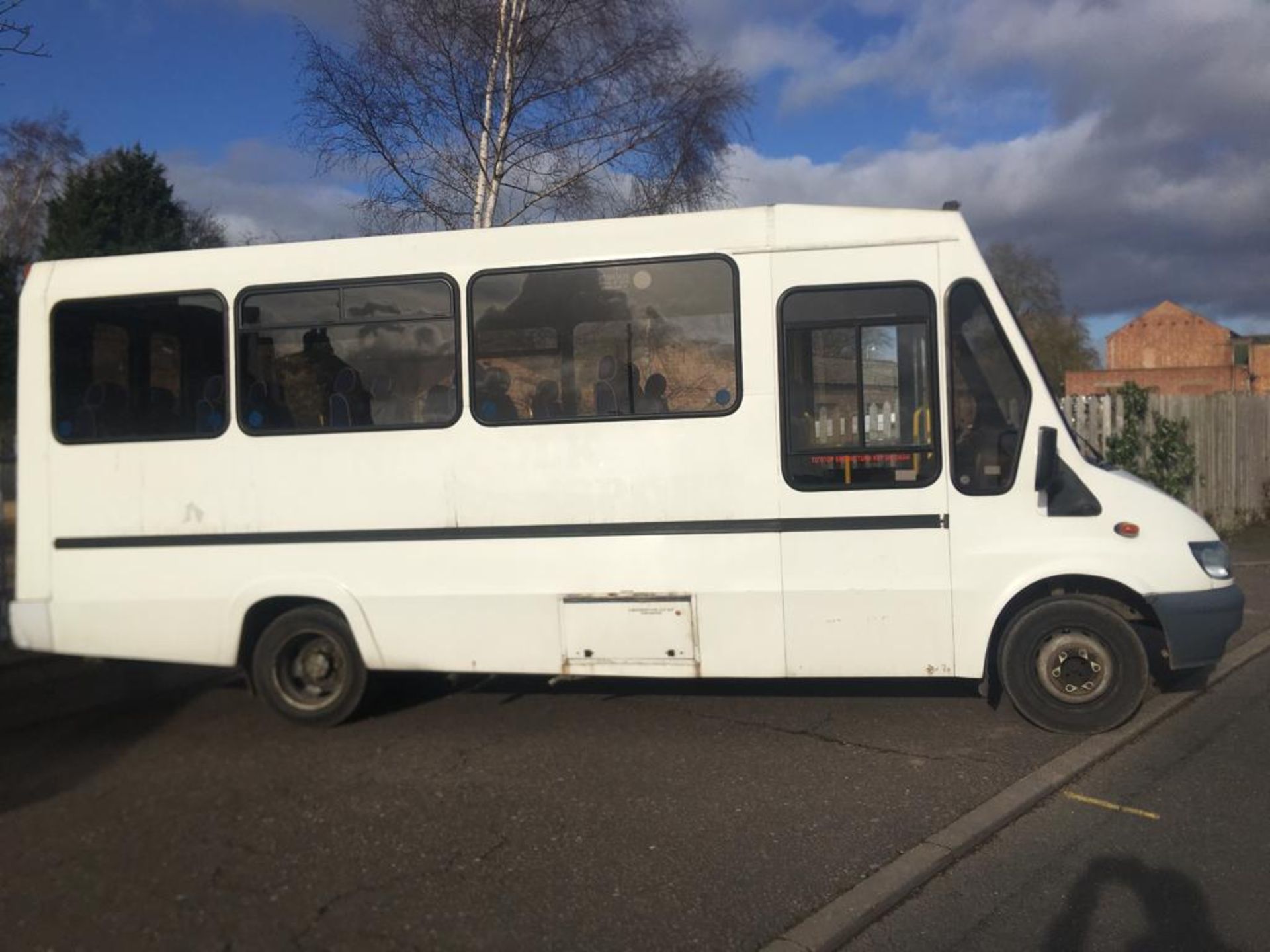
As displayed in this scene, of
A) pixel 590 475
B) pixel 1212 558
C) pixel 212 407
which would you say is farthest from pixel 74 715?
pixel 1212 558

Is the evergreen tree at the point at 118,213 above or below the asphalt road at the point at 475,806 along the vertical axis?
above

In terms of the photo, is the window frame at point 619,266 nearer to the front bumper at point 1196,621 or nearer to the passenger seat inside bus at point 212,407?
the passenger seat inside bus at point 212,407

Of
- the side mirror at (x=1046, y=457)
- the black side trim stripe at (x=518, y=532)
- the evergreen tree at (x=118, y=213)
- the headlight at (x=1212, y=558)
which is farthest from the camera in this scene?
the evergreen tree at (x=118, y=213)

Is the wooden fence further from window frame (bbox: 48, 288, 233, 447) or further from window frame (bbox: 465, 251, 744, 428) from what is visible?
window frame (bbox: 48, 288, 233, 447)

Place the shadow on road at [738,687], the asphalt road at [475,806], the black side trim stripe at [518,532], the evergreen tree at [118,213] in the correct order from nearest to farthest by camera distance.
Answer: the asphalt road at [475,806] < the black side trim stripe at [518,532] < the shadow on road at [738,687] < the evergreen tree at [118,213]

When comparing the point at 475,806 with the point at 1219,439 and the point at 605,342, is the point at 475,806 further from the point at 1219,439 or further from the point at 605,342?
the point at 1219,439

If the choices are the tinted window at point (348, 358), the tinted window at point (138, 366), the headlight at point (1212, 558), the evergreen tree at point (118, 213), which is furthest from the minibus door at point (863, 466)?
the evergreen tree at point (118, 213)

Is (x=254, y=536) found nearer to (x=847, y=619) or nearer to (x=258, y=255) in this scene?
(x=258, y=255)

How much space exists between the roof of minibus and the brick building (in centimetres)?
5462

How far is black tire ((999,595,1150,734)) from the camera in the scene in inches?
230

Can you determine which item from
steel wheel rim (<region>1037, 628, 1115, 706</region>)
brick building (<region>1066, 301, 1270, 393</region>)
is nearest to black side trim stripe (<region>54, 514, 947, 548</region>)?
steel wheel rim (<region>1037, 628, 1115, 706</region>)

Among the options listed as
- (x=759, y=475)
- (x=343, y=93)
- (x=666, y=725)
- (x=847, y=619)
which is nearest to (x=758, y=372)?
(x=759, y=475)

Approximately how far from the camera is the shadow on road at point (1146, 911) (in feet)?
12.3

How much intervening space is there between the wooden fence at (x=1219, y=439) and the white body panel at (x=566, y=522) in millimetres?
9121
